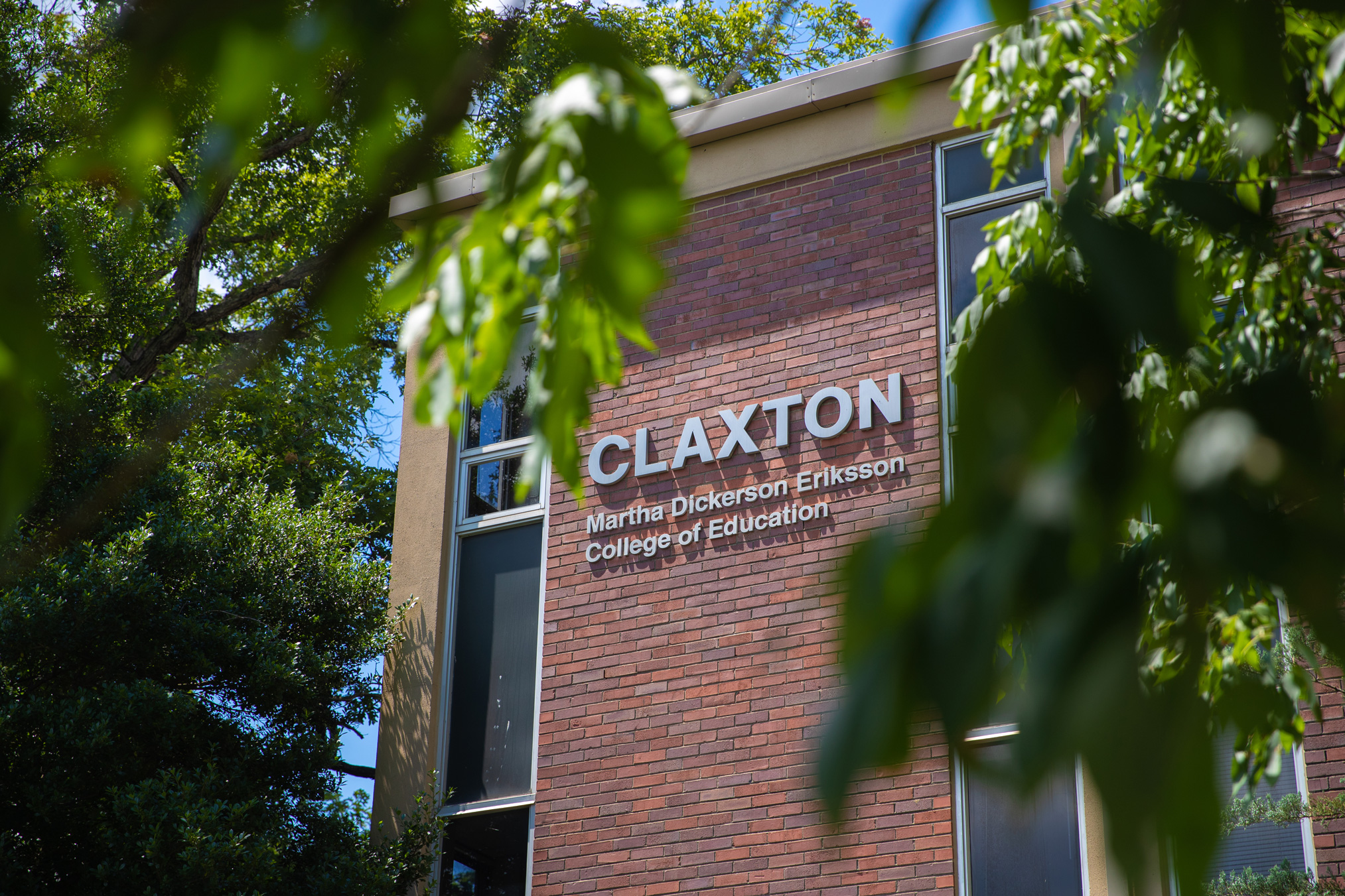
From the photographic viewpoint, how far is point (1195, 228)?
1.21 metres

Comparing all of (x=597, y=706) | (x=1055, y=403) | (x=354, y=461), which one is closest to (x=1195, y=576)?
(x=1055, y=403)

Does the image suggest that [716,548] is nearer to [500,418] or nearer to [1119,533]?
[500,418]

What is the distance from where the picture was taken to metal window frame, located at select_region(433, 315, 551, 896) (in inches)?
346

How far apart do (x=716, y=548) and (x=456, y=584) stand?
7.11ft

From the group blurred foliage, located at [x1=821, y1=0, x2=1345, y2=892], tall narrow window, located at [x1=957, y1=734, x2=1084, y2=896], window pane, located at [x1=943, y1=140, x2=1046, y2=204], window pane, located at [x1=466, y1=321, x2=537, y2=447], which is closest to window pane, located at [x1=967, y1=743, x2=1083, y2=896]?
tall narrow window, located at [x1=957, y1=734, x2=1084, y2=896]

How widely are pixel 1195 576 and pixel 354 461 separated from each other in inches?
689

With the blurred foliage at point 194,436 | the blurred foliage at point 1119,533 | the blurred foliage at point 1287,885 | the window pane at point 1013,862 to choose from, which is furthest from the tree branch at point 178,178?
the blurred foliage at point 1287,885

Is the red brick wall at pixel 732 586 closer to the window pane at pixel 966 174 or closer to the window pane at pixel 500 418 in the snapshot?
the window pane at pixel 966 174

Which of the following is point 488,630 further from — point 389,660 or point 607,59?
point 607,59

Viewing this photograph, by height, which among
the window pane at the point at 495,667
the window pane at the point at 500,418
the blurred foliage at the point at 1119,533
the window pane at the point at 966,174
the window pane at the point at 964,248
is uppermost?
the window pane at the point at 966,174

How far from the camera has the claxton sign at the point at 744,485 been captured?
27.6 feet

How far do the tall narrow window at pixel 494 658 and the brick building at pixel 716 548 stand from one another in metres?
0.02

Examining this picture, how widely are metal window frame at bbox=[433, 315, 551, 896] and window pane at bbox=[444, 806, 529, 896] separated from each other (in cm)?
4

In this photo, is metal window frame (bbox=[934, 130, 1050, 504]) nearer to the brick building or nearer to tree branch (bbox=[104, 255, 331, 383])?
the brick building
